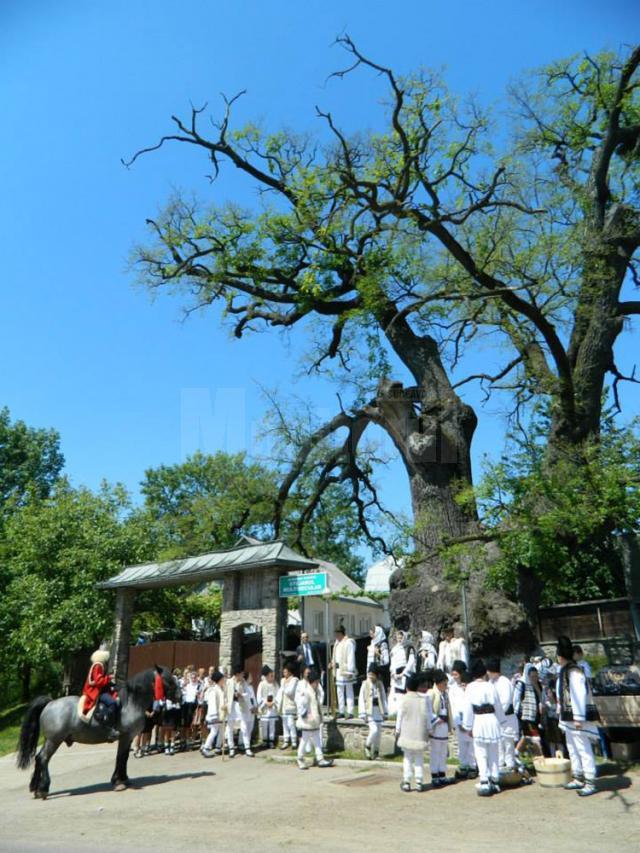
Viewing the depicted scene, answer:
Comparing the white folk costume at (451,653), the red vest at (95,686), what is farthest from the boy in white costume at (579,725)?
the red vest at (95,686)

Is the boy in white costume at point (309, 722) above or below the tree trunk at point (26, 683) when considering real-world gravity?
below

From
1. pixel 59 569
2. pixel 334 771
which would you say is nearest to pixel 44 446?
pixel 59 569

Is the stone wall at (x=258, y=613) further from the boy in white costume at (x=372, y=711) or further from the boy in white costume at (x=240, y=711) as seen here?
the boy in white costume at (x=372, y=711)

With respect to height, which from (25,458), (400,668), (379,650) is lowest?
(400,668)

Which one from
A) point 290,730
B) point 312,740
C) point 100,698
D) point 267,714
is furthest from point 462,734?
point 100,698

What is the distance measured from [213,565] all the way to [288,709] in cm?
452

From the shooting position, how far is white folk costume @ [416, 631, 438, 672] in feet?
45.2

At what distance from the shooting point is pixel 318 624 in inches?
1287

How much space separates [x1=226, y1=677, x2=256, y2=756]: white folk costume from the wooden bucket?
654 cm

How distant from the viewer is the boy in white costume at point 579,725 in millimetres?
9102

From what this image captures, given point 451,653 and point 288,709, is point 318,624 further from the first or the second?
point 451,653

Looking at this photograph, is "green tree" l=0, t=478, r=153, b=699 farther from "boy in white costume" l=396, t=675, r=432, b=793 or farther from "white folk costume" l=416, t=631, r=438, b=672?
"boy in white costume" l=396, t=675, r=432, b=793

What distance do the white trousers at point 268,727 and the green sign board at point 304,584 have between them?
260 centimetres

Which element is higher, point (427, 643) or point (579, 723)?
point (427, 643)
